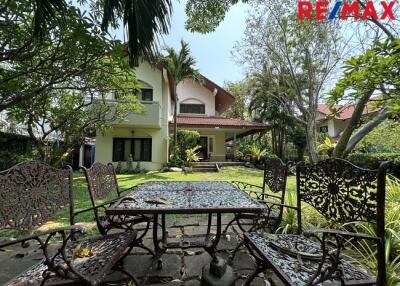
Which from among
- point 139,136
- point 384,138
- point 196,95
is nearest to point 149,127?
point 139,136

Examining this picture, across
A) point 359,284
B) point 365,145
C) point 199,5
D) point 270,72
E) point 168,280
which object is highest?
point 270,72

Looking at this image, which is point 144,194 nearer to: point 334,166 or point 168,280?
point 168,280

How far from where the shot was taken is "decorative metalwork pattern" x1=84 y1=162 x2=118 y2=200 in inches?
121

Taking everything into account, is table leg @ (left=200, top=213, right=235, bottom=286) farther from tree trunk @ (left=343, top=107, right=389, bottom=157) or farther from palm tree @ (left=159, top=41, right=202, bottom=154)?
palm tree @ (left=159, top=41, right=202, bottom=154)

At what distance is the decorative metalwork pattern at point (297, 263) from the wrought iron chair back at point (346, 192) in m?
0.20

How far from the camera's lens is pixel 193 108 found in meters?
20.7

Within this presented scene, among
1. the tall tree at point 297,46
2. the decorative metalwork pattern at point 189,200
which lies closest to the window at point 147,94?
the tall tree at point 297,46

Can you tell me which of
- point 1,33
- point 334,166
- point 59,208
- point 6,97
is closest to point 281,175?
point 334,166

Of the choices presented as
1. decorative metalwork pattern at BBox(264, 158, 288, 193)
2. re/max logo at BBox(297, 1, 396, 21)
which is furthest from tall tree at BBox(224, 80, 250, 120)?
decorative metalwork pattern at BBox(264, 158, 288, 193)

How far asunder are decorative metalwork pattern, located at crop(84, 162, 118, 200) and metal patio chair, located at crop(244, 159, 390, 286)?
1.86 metres

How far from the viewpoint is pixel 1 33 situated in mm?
4438

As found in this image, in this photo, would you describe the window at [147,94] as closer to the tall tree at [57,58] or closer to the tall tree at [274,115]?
the tall tree at [57,58]

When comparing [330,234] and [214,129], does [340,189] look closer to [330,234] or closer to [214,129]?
[330,234]

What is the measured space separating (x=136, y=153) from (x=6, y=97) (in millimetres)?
10241
